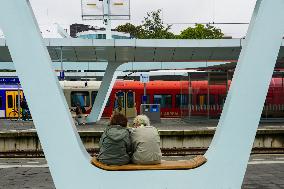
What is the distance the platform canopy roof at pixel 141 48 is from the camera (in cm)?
1780

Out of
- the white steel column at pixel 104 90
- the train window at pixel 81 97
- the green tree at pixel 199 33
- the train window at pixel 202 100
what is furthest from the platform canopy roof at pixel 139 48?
the green tree at pixel 199 33

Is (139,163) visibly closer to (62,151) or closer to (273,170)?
(62,151)

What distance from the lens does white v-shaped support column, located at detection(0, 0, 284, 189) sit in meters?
4.92

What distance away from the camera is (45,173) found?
432 inches

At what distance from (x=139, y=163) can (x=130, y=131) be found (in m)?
0.46

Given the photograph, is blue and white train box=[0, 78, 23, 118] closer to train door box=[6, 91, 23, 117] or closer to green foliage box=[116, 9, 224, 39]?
train door box=[6, 91, 23, 117]

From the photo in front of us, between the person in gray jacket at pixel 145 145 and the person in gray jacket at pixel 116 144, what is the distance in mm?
96

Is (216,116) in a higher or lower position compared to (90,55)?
lower

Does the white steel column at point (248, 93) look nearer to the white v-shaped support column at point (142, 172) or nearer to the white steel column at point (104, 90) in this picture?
the white v-shaped support column at point (142, 172)

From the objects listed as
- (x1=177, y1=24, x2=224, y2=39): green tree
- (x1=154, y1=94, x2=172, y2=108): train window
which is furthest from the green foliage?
(x1=154, y1=94, x2=172, y2=108): train window

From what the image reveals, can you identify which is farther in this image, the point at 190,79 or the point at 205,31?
the point at 205,31

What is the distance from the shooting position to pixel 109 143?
5422mm

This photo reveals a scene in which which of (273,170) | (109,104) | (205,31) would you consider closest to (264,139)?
(273,170)

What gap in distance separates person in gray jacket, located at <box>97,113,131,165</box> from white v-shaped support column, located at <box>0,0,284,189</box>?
0.65 ft
